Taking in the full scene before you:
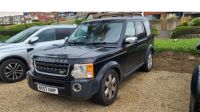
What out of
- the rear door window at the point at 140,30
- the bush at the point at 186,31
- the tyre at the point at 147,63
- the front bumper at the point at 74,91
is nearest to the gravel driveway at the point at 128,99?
the front bumper at the point at 74,91

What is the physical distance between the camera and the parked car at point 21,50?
237 inches

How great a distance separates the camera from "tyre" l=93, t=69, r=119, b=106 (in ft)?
13.6

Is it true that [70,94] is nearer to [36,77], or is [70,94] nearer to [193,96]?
[36,77]

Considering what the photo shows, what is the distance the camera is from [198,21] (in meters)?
17.3

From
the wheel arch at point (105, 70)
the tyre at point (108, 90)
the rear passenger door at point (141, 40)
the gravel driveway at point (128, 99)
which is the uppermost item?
the rear passenger door at point (141, 40)

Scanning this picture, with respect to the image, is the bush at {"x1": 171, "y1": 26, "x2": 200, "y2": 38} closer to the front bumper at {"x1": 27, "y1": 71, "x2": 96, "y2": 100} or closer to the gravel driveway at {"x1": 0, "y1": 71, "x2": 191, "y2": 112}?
the gravel driveway at {"x1": 0, "y1": 71, "x2": 191, "y2": 112}

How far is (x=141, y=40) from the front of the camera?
237 inches

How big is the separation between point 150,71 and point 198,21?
487 inches

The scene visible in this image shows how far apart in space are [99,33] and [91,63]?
1322 mm

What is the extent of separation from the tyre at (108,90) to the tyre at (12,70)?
2832 millimetres

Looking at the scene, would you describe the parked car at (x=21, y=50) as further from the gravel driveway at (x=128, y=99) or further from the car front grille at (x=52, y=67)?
the car front grille at (x=52, y=67)

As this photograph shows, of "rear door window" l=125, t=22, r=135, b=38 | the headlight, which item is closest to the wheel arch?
the headlight
